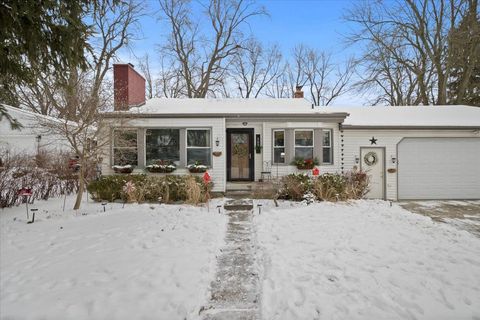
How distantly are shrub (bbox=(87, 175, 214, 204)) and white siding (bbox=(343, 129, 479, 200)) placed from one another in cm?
616

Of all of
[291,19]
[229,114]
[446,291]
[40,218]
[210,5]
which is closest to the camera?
[446,291]

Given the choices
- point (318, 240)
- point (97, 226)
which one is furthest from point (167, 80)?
point (318, 240)

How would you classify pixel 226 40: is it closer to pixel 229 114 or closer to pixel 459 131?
pixel 229 114

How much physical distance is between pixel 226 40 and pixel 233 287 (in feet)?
78.5

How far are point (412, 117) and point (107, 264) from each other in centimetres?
1282

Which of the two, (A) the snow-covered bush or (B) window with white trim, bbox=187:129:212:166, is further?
(B) window with white trim, bbox=187:129:212:166

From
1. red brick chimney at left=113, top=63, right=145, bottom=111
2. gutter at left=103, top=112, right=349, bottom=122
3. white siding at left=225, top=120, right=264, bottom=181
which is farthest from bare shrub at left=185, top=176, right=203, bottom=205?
red brick chimney at left=113, top=63, right=145, bottom=111

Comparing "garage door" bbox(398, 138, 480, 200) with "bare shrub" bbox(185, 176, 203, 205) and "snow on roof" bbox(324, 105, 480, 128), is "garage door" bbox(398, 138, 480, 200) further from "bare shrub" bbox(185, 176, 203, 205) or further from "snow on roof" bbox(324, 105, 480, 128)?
"bare shrub" bbox(185, 176, 203, 205)

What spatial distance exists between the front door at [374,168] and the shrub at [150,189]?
6.65 meters

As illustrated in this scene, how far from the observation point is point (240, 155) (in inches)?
459

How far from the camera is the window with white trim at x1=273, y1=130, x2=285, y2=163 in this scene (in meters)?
11.2

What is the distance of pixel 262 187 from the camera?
966cm

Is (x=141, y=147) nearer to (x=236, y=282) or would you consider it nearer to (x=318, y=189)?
(x=318, y=189)

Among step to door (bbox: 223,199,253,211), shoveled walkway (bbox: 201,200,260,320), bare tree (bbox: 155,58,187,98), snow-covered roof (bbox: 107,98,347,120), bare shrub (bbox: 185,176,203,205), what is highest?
bare tree (bbox: 155,58,187,98)
